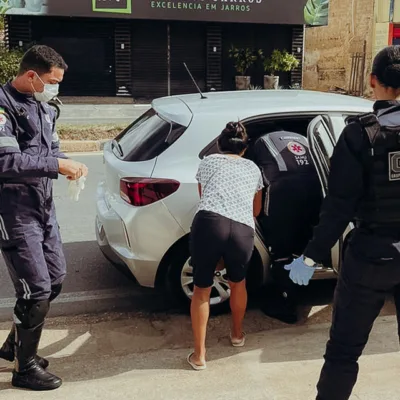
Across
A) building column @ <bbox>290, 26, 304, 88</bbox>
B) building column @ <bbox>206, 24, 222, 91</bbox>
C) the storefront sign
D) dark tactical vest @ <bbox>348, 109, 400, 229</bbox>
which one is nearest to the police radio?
dark tactical vest @ <bbox>348, 109, 400, 229</bbox>

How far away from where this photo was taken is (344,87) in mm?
25781

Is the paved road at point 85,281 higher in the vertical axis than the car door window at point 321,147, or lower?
lower

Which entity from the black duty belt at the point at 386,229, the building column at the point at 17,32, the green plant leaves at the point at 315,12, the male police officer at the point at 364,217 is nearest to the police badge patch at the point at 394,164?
the male police officer at the point at 364,217

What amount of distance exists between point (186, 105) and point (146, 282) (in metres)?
1.34

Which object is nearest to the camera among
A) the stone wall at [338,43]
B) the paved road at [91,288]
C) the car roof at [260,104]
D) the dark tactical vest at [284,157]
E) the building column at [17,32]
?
the dark tactical vest at [284,157]

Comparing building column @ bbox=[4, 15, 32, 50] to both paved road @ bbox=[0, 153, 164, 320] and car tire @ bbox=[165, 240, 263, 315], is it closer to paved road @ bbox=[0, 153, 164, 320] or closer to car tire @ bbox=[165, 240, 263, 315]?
paved road @ bbox=[0, 153, 164, 320]

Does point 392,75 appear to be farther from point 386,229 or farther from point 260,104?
point 260,104

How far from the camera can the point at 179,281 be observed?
13.8 feet

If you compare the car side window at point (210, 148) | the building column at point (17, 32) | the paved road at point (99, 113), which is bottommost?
the paved road at point (99, 113)

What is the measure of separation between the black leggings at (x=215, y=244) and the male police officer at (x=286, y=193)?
0.49m

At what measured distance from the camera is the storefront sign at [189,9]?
60.1ft

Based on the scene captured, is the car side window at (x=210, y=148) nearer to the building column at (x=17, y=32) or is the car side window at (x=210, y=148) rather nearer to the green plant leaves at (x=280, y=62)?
the building column at (x=17, y=32)

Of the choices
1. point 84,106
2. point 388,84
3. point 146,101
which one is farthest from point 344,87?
point 388,84

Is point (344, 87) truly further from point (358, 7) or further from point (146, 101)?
point (146, 101)
